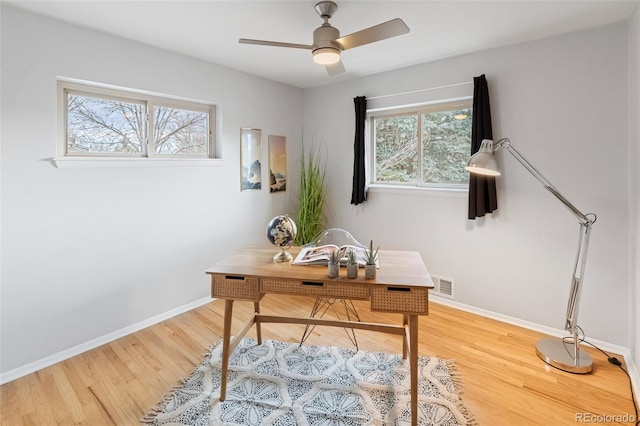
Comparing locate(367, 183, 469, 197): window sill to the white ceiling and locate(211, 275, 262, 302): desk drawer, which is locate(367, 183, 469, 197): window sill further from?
locate(211, 275, 262, 302): desk drawer

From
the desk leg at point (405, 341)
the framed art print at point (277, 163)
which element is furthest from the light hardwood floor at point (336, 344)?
the framed art print at point (277, 163)

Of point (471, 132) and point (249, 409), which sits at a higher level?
point (471, 132)

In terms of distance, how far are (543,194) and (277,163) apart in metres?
2.72

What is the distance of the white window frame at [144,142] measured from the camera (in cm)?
243

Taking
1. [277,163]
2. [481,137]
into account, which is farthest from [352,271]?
[277,163]

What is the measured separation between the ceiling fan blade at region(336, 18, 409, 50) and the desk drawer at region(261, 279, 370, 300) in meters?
1.35

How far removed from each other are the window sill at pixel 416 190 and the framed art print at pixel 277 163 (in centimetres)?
108

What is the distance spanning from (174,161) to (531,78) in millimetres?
3102

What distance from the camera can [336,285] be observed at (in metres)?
1.75

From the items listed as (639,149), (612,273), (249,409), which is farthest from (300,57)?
(612,273)

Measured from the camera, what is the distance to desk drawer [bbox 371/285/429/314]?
1646 millimetres

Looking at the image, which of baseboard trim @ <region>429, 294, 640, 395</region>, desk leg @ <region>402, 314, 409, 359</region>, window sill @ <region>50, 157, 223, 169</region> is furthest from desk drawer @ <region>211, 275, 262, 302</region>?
baseboard trim @ <region>429, 294, 640, 395</region>

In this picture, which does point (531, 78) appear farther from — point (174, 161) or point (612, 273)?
point (174, 161)

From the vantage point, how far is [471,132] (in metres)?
3.03
